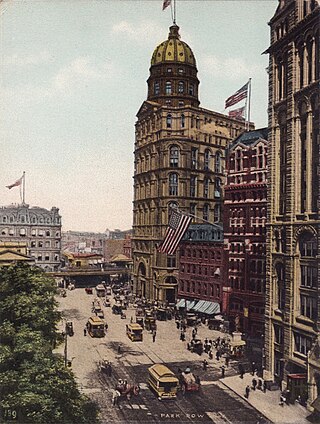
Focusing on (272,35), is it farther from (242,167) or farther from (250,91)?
(242,167)

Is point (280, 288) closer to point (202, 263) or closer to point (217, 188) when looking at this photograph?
point (217, 188)

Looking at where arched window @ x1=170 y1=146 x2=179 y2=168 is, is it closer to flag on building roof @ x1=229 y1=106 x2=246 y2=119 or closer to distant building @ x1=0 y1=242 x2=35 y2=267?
flag on building roof @ x1=229 y1=106 x2=246 y2=119

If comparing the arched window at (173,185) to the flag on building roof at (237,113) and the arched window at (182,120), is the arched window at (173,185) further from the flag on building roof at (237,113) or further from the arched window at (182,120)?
the flag on building roof at (237,113)

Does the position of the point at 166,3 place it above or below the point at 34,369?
above

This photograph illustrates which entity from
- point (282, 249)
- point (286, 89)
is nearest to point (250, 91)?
point (286, 89)

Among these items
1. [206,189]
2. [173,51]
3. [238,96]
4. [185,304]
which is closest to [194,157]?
[206,189]

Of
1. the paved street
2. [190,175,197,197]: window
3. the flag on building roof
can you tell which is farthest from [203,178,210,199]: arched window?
the paved street
